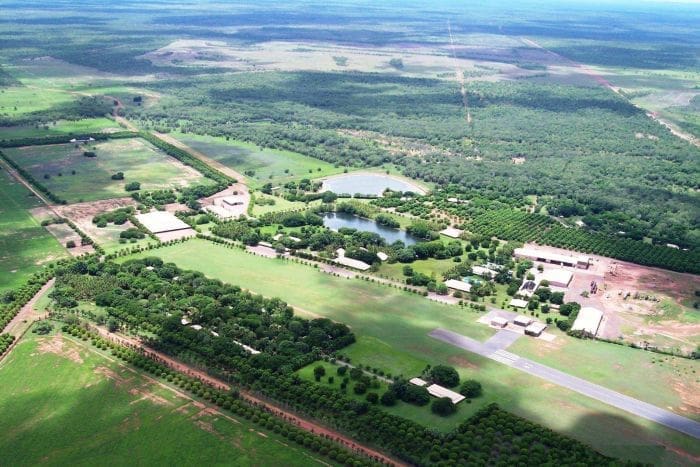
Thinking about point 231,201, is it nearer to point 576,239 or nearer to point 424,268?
point 424,268

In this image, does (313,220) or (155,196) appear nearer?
(313,220)

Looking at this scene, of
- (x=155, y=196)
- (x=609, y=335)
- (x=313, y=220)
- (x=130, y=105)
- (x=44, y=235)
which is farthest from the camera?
(x=130, y=105)

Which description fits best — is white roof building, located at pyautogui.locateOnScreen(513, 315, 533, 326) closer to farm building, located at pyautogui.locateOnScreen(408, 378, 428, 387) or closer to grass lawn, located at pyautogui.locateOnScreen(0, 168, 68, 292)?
farm building, located at pyautogui.locateOnScreen(408, 378, 428, 387)

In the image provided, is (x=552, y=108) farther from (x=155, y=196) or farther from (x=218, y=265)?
(x=218, y=265)

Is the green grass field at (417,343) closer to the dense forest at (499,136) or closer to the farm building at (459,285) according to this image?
the farm building at (459,285)

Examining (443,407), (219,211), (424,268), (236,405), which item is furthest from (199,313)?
(219,211)

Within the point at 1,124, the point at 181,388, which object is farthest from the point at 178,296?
the point at 1,124
